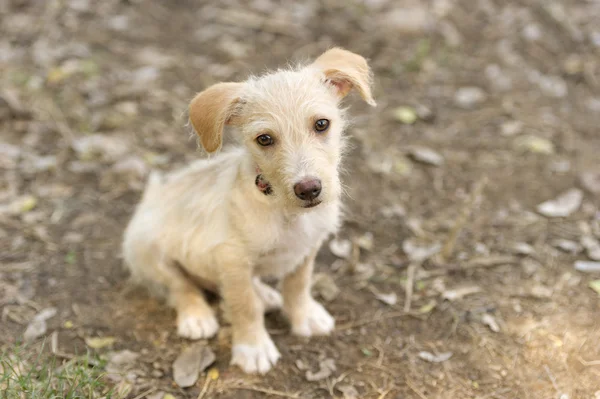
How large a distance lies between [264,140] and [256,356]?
1.50 metres

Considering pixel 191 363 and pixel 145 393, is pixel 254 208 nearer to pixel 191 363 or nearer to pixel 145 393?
pixel 191 363

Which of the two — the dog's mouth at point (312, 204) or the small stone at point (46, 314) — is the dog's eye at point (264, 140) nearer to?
the dog's mouth at point (312, 204)

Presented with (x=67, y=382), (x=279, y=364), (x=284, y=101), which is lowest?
(x=279, y=364)

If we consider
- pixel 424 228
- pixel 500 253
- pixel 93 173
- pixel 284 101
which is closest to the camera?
pixel 284 101

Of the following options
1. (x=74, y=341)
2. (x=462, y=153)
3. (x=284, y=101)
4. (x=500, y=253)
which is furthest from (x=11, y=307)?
(x=462, y=153)

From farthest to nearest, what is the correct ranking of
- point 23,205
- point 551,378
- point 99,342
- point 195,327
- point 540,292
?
point 23,205 → point 540,292 → point 195,327 → point 99,342 → point 551,378

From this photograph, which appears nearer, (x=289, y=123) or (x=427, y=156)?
(x=289, y=123)

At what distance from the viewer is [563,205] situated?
5.41 metres

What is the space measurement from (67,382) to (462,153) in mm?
4415

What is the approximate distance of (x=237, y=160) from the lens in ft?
12.9

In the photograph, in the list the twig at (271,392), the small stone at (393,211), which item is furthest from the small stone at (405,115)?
the twig at (271,392)

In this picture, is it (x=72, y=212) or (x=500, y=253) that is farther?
(x=72, y=212)

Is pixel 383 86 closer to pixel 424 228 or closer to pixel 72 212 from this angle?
pixel 424 228

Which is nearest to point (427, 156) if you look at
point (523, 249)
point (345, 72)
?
point (523, 249)
